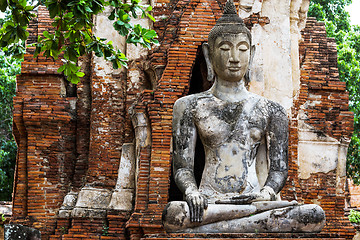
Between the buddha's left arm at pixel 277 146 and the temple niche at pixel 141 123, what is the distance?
3299 mm

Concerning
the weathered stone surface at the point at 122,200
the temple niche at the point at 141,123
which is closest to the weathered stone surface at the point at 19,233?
the temple niche at the point at 141,123

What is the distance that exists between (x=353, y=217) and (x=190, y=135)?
774cm

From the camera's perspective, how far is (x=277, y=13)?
38.2 feet

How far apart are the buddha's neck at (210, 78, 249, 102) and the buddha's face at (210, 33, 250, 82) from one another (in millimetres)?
79

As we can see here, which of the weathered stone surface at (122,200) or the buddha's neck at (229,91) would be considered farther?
the weathered stone surface at (122,200)

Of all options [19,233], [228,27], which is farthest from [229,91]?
Answer: [19,233]

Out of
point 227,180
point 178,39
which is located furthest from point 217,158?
point 178,39

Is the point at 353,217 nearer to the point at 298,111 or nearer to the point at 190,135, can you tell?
the point at 298,111

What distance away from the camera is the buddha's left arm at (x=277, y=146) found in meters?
7.42

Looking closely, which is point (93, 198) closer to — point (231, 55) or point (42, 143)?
point (42, 143)

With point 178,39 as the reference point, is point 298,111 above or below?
below

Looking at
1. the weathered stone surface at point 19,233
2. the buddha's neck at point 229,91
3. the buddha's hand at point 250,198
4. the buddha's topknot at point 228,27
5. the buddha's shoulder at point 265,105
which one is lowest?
the weathered stone surface at point 19,233

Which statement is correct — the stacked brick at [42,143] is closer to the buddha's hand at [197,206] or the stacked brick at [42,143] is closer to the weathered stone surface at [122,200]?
the weathered stone surface at [122,200]

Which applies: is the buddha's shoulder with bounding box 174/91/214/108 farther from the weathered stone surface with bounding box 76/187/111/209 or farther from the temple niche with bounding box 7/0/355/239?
the weathered stone surface with bounding box 76/187/111/209
